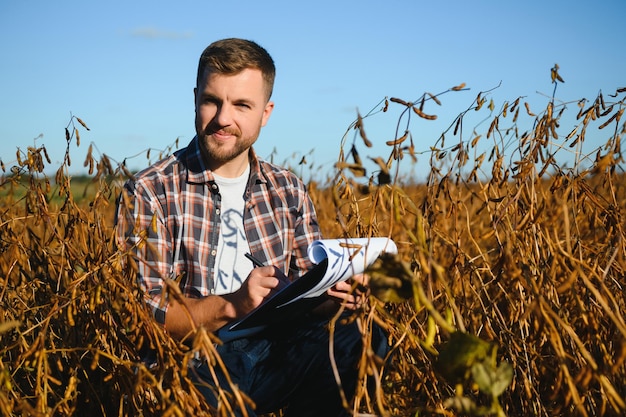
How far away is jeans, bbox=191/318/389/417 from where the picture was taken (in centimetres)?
183

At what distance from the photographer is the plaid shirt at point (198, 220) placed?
1997 mm

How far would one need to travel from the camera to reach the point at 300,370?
6.13ft

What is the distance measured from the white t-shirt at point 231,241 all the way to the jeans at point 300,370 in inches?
10.7

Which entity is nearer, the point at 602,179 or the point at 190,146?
the point at 602,179

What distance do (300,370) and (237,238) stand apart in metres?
→ 0.58

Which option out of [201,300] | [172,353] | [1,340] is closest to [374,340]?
[201,300]

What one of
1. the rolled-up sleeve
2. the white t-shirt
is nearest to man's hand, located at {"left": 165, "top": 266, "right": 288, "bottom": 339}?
the rolled-up sleeve

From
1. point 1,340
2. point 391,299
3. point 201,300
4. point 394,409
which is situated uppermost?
point 391,299

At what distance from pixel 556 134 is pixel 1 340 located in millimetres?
1753

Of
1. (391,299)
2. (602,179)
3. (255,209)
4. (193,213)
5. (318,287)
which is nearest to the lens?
(391,299)

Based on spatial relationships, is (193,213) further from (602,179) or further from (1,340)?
(602,179)

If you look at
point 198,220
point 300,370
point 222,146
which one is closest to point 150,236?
point 198,220

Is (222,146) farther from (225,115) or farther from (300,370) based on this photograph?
(300,370)

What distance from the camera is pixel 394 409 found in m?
2.23
